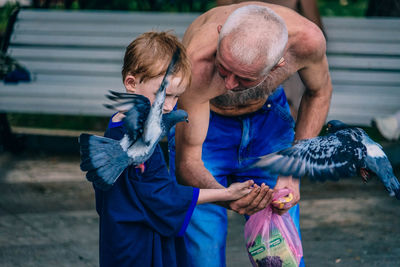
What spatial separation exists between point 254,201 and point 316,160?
316mm

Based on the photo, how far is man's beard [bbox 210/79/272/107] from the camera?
2702mm

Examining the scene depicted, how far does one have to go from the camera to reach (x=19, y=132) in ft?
19.6

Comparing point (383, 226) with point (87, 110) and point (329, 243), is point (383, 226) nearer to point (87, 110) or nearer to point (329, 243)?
point (329, 243)

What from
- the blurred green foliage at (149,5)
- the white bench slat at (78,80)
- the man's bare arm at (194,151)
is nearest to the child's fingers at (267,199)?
the man's bare arm at (194,151)

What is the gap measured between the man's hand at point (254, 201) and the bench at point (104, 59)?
10.2 ft

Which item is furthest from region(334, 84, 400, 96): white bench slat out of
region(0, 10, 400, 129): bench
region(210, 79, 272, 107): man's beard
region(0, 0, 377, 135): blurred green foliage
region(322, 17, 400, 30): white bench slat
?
region(210, 79, 272, 107): man's beard

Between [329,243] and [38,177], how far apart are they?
2588 mm

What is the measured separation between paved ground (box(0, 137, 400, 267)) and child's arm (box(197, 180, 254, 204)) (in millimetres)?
1454

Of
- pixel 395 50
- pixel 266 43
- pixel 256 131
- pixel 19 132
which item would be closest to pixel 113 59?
pixel 19 132

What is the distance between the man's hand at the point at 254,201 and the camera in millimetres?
2416

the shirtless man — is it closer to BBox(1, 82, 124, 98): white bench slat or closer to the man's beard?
the man's beard

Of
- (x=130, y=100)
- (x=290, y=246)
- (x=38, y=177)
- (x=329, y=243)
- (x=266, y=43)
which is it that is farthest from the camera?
(x=38, y=177)

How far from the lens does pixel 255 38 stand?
2.23 meters

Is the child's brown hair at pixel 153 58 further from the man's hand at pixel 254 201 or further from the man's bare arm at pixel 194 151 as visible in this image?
the man's hand at pixel 254 201
